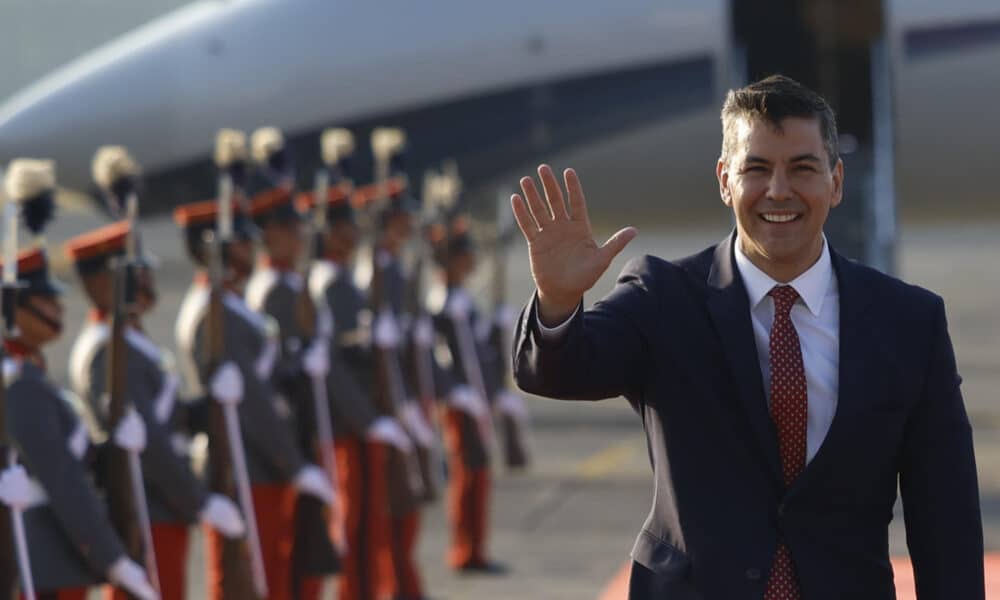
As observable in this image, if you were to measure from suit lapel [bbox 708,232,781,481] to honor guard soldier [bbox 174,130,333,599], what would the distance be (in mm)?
3220

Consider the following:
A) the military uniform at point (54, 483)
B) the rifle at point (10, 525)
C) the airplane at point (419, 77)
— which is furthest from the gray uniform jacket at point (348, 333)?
the airplane at point (419, 77)

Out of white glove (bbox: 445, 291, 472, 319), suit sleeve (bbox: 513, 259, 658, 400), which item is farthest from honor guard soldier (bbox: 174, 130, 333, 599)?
suit sleeve (bbox: 513, 259, 658, 400)

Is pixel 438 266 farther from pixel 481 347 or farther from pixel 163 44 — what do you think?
pixel 163 44

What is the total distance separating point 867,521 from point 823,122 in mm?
515

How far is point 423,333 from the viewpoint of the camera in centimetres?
811

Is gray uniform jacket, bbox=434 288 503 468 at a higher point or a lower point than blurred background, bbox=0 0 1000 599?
lower

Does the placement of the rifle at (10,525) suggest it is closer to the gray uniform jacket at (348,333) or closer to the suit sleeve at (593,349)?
the suit sleeve at (593,349)

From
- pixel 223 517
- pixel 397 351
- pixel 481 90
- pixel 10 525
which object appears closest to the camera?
pixel 10 525

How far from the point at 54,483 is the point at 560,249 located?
229 cm

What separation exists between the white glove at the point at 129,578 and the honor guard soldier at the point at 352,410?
1.79 metres

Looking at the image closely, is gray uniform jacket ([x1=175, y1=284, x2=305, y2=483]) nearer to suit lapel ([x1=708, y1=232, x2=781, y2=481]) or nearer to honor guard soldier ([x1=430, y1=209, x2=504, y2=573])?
honor guard soldier ([x1=430, y1=209, x2=504, y2=573])

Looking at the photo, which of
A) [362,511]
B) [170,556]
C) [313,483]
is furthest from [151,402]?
[362,511]

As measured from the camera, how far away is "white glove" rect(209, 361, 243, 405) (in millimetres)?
5633

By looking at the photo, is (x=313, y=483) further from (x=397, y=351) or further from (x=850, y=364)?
(x=850, y=364)
